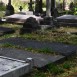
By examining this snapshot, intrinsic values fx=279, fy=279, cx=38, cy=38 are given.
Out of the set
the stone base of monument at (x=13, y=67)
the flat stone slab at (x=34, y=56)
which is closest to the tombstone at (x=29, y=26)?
the flat stone slab at (x=34, y=56)

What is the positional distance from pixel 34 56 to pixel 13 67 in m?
1.74

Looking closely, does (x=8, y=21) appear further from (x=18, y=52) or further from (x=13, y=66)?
(x=13, y=66)

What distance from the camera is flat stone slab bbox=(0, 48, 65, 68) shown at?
21.9 feet

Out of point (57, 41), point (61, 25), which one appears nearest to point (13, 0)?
point (61, 25)

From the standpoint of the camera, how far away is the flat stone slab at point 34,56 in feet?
21.9

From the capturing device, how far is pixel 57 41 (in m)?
9.86

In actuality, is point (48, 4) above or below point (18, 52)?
above

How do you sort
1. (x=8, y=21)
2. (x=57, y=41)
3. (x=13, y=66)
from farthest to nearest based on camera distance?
(x=8, y=21), (x=57, y=41), (x=13, y=66)

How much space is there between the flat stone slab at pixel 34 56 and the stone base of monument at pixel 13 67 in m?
0.52

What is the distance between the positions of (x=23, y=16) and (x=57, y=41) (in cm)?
638

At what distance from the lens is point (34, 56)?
7.34 m

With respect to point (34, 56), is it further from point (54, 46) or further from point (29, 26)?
point (29, 26)

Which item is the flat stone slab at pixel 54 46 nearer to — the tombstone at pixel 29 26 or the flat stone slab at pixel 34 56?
the flat stone slab at pixel 34 56

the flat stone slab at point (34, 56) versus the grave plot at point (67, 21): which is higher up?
the grave plot at point (67, 21)
